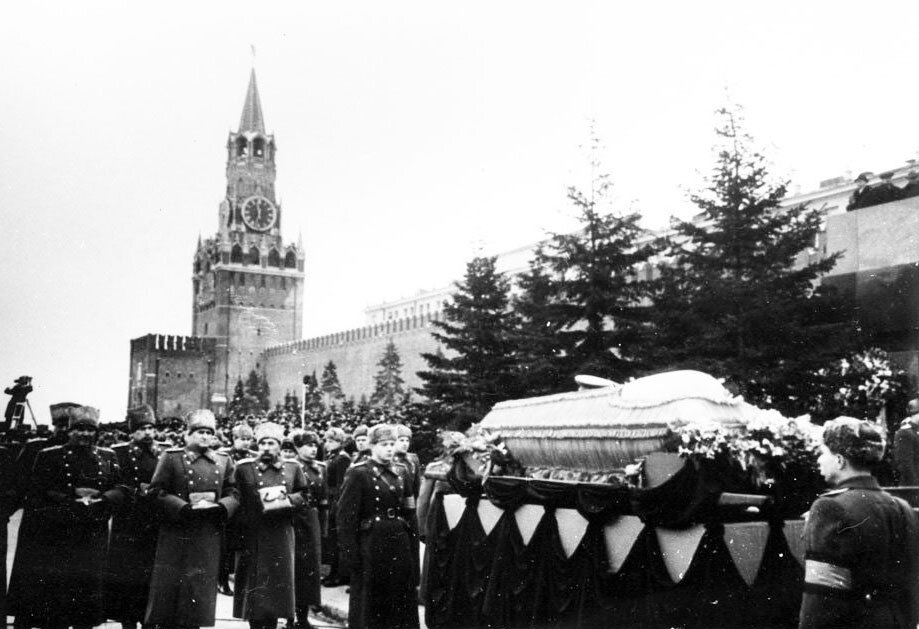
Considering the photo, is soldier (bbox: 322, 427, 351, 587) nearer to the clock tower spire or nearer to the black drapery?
the black drapery

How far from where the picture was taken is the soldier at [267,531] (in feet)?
21.3

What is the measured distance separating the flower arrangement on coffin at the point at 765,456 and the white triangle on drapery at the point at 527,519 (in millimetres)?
1305

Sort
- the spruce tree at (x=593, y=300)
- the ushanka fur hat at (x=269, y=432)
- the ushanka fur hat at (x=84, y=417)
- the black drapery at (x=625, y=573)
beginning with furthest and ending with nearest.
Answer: the spruce tree at (x=593, y=300) → the ushanka fur hat at (x=269, y=432) → the ushanka fur hat at (x=84, y=417) → the black drapery at (x=625, y=573)

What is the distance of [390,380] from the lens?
51.1 meters

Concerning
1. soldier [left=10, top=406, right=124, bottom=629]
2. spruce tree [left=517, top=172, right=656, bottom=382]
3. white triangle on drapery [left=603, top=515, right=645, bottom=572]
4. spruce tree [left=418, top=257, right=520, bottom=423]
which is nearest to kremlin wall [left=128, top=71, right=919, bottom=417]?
spruce tree [left=418, top=257, right=520, bottom=423]

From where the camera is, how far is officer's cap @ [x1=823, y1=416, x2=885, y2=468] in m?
3.36

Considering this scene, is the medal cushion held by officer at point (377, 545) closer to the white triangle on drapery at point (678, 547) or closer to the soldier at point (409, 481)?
the soldier at point (409, 481)

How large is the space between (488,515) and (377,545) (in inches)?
61.6

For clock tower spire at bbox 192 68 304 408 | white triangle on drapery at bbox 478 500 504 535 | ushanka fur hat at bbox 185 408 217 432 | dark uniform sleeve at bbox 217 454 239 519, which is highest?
clock tower spire at bbox 192 68 304 408

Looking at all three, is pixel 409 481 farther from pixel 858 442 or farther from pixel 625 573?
pixel 858 442

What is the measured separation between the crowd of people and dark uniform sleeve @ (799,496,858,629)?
3043mm

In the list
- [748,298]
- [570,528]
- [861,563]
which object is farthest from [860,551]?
[748,298]

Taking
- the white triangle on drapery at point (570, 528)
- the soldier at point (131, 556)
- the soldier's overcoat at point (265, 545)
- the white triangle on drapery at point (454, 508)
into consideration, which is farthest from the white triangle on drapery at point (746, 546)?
the soldier at point (131, 556)

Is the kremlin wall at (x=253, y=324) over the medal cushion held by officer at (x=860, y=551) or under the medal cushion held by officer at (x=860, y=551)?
over
